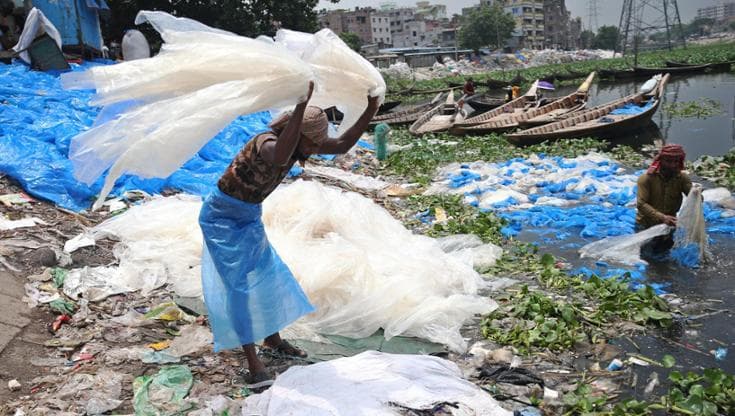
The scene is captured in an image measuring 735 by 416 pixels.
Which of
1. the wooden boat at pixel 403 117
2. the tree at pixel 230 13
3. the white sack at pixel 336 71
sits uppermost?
the tree at pixel 230 13

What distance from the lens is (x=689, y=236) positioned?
4.56 metres

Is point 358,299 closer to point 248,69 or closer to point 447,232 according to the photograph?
point 248,69

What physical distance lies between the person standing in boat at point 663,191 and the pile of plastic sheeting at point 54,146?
12.7 ft

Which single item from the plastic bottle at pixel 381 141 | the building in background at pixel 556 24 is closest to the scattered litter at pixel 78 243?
the plastic bottle at pixel 381 141

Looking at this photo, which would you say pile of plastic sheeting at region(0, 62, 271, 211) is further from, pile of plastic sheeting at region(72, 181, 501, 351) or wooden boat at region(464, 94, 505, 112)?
wooden boat at region(464, 94, 505, 112)

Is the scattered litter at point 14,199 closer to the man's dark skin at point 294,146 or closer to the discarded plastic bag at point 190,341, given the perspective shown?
the discarded plastic bag at point 190,341

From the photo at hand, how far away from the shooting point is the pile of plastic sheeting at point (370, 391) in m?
2.23

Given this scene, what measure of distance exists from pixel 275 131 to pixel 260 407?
1.19 meters

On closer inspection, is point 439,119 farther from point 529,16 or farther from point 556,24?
point 556,24

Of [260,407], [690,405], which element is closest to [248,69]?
[260,407]

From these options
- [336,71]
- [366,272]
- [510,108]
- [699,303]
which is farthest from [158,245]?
[510,108]

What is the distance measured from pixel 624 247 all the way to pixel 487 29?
234 ft

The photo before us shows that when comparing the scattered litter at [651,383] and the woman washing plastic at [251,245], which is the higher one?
the woman washing plastic at [251,245]

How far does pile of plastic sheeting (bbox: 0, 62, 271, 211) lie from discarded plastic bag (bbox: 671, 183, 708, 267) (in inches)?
163
